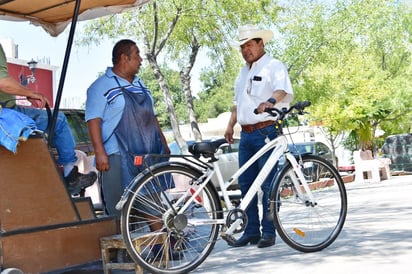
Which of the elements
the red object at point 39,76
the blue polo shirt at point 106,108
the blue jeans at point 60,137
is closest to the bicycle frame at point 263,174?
the blue polo shirt at point 106,108

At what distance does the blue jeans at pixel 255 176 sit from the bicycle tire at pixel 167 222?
35.5 inches

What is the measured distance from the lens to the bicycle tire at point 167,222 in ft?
15.1

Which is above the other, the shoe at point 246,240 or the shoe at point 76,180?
the shoe at point 76,180

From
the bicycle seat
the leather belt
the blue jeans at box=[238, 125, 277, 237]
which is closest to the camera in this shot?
the bicycle seat

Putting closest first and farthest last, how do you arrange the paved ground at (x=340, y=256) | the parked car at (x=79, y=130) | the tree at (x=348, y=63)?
the paved ground at (x=340, y=256) → the parked car at (x=79, y=130) → the tree at (x=348, y=63)

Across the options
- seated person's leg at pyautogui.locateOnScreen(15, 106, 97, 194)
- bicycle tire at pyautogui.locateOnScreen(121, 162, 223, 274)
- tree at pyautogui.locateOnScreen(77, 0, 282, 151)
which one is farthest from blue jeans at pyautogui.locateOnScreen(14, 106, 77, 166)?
tree at pyautogui.locateOnScreen(77, 0, 282, 151)

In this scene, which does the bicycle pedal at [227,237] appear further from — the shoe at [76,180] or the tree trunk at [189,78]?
the tree trunk at [189,78]

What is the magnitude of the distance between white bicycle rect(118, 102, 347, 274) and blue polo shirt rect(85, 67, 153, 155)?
61cm

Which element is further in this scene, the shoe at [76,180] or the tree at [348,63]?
the tree at [348,63]

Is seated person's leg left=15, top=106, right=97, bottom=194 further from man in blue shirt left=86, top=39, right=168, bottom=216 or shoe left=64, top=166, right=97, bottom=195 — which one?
man in blue shirt left=86, top=39, right=168, bottom=216

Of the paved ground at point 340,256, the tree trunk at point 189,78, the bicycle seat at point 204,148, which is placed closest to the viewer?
the paved ground at point 340,256

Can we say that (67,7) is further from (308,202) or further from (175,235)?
(308,202)

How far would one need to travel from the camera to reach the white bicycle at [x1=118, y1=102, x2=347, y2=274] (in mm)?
4671

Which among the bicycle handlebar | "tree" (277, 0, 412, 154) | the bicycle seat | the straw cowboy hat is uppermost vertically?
"tree" (277, 0, 412, 154)
